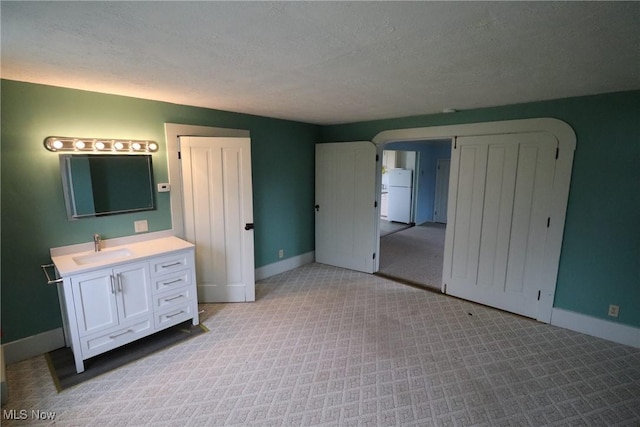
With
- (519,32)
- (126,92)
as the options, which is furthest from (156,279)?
(519,32)

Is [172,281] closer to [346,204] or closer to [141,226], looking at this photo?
[141,226]

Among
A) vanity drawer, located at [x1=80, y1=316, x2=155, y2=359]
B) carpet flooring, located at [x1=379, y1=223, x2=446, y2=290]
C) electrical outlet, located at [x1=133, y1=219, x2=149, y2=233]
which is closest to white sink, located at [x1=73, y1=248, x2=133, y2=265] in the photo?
electrical outlet, located at [x1=133, y1=219, x2=149, y2=233]

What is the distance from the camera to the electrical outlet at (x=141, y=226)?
9.73 ft

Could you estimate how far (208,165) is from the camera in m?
3.21

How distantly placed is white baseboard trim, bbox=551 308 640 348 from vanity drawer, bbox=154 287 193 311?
12.3 feet

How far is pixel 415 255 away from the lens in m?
5.33

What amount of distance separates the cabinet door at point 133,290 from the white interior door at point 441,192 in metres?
7.57

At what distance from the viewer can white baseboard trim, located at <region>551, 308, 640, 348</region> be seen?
105 inches

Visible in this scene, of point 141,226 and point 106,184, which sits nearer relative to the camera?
point 106,184

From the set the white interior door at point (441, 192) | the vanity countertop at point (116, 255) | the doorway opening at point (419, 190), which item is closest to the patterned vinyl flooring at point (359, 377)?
the vanity countertop at point (116, 255)

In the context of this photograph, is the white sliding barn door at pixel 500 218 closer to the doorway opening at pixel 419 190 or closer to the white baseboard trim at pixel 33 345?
the doorway opening at pixel 419 190

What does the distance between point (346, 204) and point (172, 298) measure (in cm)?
268

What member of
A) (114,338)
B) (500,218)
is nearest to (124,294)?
(114,338)

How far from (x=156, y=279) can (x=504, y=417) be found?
9.55ft
